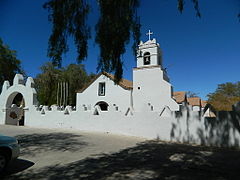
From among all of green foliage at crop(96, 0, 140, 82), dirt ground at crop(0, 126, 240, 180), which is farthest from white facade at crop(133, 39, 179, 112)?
green foliage at crop(96, 0, 140, 82)

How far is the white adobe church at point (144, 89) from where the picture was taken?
17484 millimetres

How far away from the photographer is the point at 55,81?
2912 cm

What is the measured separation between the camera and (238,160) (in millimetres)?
5617

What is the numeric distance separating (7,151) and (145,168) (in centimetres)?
391

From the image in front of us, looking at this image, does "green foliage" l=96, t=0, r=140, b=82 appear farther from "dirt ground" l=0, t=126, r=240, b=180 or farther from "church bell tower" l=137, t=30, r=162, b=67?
"church bell tower" l=137, t=30, r=162, b=67

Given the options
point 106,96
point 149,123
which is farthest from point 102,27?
point 106,96

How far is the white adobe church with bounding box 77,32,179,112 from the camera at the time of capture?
17.5 metres

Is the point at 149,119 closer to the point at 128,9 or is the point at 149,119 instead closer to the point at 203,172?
the point at 203,172

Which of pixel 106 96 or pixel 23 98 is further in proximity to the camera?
pixel 106 96

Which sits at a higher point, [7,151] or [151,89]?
[151,89]

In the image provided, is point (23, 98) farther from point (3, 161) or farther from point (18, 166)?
point (3, 161)

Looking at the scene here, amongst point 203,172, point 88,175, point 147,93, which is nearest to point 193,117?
point 203,172

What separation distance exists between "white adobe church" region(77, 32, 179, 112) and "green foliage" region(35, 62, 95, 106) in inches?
399

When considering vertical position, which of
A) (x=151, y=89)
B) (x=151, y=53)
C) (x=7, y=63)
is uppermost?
(x=7, y=63)
